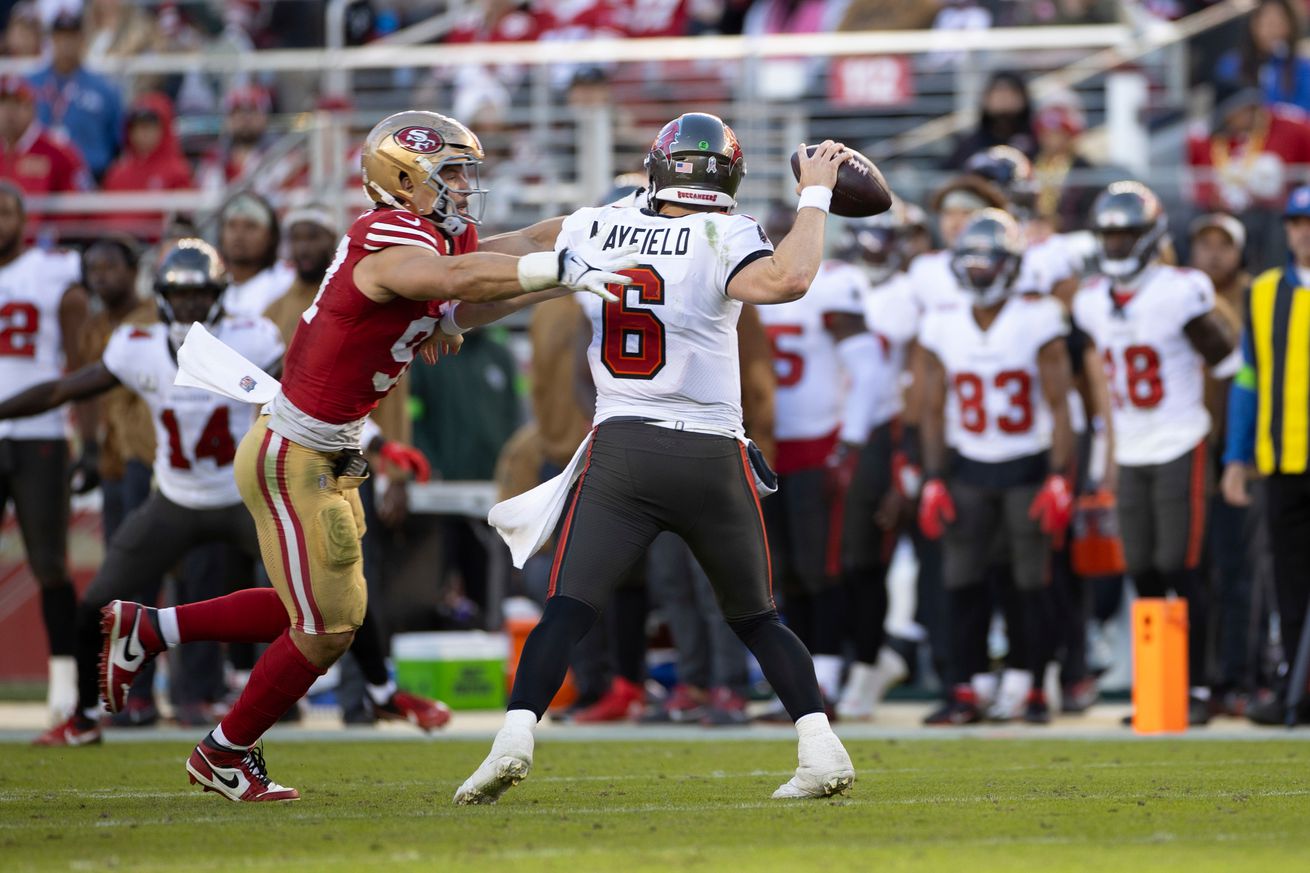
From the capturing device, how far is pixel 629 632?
9.42m

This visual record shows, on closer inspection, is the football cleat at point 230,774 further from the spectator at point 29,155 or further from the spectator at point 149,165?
the spectator at point 149,165

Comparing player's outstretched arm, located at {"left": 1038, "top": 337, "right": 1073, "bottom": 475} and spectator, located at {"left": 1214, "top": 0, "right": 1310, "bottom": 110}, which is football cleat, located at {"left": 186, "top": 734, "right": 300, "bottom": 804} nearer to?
player's outstretched arm, located at {"left": 1038, "top": 337, "right": 1073, "bottom": 475}

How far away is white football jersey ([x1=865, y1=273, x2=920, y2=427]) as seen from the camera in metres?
9.75

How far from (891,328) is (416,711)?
3.14 meters

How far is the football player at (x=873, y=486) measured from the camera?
9500 millimetres

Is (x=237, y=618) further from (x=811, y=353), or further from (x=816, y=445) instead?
(x=811, y=353)

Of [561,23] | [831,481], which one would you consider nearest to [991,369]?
[831,481]

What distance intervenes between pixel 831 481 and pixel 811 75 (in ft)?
19.0

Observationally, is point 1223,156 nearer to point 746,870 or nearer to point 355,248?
point 355,248

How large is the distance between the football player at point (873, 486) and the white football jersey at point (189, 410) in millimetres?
2777

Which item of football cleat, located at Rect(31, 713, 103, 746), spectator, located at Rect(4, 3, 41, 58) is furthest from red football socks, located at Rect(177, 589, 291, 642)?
spectator, located at Rect(4, 3, 41, 58)

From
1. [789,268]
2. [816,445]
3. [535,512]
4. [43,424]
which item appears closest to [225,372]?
[535,512]

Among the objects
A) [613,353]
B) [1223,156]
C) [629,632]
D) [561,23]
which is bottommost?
[629,632]

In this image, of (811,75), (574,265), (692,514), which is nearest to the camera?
(574,265)
